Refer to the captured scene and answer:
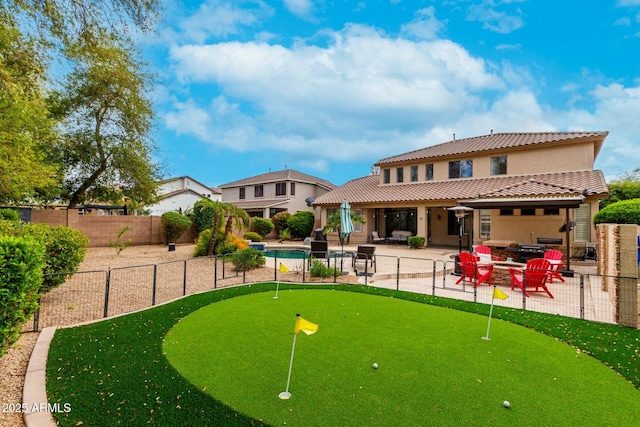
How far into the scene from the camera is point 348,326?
5.47m

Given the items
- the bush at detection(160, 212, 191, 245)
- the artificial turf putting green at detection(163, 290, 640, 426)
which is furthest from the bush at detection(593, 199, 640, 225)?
the bush at detection(160, 212, 191, 245)

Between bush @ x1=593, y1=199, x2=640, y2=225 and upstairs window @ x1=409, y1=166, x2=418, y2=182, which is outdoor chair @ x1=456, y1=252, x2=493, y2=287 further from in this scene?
upstairs window @ x1=409, y1=166, x2=418, y2=182

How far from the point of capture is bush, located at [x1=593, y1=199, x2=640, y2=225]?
11656 mm

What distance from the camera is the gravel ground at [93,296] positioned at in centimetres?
368

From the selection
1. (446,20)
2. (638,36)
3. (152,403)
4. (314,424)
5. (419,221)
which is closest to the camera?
(314,424)

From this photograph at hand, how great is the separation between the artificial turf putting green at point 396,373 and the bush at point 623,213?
10.2m

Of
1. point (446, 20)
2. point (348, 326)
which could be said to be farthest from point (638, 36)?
point (348, 326)

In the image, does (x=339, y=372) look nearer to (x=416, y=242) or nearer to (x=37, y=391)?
(x=37, y=391)

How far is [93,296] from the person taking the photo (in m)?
7.94

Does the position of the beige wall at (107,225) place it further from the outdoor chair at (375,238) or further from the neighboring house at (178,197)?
the neighboring house at (178,197)

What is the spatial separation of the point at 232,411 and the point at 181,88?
58.9ft

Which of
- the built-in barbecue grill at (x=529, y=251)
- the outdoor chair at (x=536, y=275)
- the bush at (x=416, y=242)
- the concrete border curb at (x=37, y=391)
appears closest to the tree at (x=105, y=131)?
the bush at (x=416, y=242)

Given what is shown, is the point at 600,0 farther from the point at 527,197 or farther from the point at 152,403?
the point at 152,403

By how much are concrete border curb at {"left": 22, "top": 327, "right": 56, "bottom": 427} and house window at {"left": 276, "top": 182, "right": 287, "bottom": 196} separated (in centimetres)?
2713
